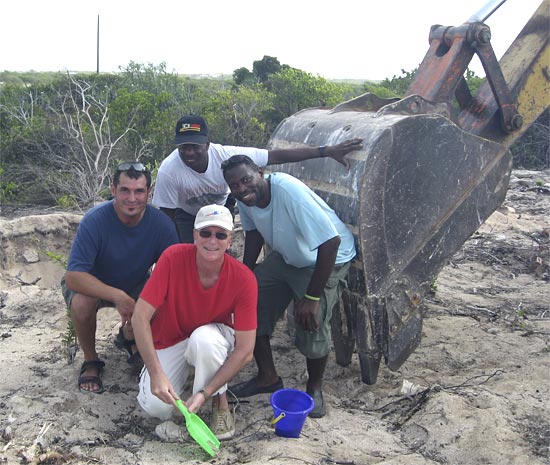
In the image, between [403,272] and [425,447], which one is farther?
[403,272]

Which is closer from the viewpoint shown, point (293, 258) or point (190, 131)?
point (293, 258)

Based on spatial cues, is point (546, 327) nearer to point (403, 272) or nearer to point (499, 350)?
point (499, 350)

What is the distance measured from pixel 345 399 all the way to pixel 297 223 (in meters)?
1.23

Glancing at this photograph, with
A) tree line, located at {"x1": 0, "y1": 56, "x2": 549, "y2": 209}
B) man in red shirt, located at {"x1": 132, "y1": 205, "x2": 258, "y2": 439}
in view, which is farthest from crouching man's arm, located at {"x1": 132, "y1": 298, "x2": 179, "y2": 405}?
tree line, located at {"x1": 0, "y1": 56, "x2": 549, "y2": 209}

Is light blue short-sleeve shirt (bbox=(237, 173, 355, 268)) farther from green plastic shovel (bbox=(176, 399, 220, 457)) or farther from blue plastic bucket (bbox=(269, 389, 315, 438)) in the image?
green plastic shovel (bbox=(176, 399, 220, 457))

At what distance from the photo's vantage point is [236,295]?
334cm

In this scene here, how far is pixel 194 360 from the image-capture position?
340 centimetres

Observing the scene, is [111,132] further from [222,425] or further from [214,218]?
[222,425]

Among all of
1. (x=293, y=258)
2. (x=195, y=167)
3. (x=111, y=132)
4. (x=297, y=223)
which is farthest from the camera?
(x=111, y=132)

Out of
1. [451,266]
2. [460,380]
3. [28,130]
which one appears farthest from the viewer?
[28,130]

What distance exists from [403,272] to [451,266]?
2.89m

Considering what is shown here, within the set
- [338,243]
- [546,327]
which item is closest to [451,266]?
[546,327]

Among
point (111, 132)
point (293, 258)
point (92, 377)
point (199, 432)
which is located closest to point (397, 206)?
point (293, 258)

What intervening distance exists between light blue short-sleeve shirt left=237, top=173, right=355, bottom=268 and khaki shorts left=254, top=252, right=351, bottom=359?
3.6 inches
